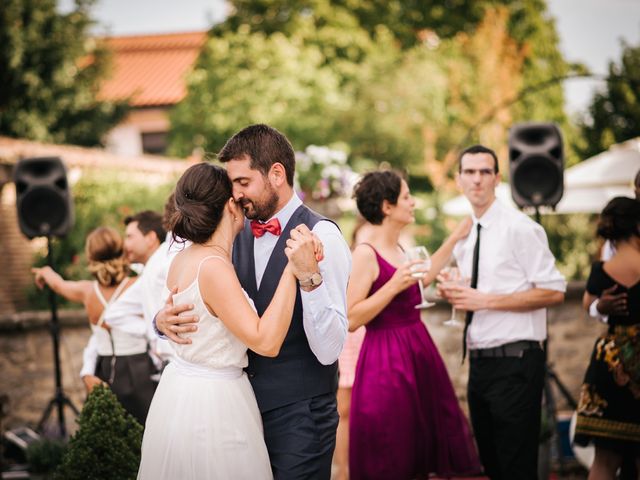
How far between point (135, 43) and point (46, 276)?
93.1 feet

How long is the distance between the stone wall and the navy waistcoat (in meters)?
4.48

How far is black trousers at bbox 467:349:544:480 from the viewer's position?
3.98m

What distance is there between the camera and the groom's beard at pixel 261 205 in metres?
2.83

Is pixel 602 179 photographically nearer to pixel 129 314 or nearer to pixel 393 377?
pixel 393 377

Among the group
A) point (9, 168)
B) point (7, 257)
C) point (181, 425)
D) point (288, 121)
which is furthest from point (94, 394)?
point (288, 121)

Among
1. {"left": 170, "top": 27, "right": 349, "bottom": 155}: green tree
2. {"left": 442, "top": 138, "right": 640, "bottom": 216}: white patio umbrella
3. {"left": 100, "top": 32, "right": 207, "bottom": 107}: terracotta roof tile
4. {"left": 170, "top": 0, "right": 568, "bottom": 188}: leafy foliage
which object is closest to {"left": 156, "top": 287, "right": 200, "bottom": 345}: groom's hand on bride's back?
{"left": 442, "top": 138, "right": 640, "bottom": 216}: white patio umbrella

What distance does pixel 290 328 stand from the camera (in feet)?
9.20

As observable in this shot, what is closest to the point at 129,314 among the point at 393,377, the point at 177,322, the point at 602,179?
the point at 393,377

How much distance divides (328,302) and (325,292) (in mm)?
37

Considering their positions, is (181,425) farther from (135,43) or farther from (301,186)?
(135,43)

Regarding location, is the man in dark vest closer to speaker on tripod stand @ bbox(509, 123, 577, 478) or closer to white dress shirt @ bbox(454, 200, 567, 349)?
white dress shirt @ bbox(454, 200, 567, 349)

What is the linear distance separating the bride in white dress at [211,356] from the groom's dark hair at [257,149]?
8 cm

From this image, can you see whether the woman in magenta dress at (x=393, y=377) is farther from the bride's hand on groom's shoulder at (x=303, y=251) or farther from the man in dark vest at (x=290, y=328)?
the bride's hand on groom's shoulder at (x=303, y=251)

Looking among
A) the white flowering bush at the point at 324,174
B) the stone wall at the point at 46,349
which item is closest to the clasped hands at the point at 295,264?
the stone wall at the point at 46,349
